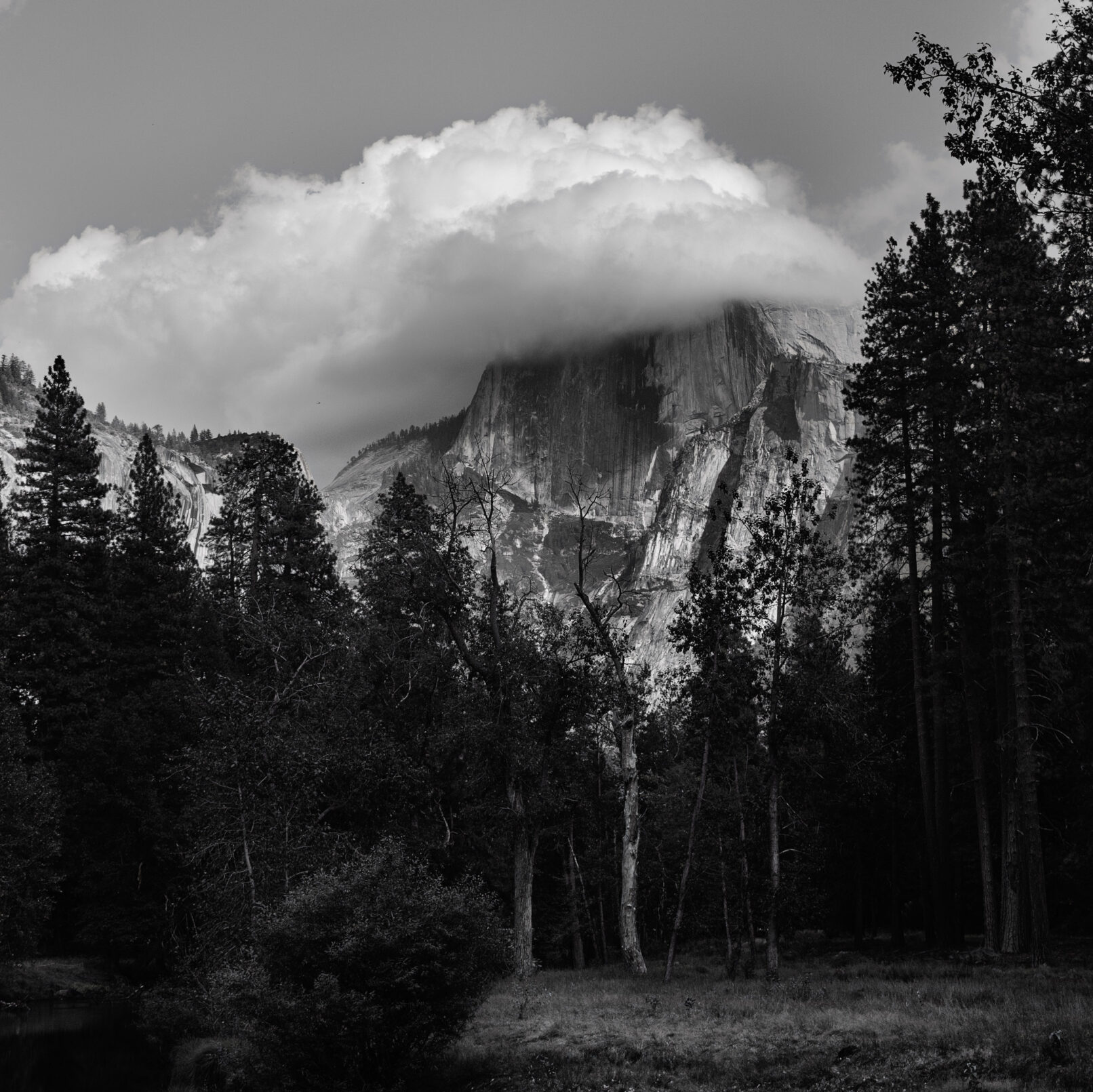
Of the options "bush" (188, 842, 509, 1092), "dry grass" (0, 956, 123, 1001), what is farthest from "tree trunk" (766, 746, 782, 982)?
"dry grass" (0, 956, 123, 1001)

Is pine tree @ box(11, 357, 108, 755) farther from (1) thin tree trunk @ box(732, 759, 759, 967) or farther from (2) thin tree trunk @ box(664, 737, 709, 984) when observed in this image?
(1) thin tree trunk @ box(732, 759, 759, 967)

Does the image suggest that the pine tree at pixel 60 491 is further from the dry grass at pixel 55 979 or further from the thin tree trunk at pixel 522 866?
the thin tree trunk at pixel 522 866

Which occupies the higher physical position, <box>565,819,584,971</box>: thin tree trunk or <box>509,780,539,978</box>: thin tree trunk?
<box>509,780,539,978</box>: thin tree trunk

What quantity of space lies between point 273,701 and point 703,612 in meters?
9.92

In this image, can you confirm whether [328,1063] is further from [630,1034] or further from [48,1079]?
[48,1079]

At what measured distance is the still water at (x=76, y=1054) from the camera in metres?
22.0

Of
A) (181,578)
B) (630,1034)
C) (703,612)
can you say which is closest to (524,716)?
(703,612)

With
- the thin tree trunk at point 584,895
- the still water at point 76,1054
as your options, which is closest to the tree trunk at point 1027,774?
the still water at point 76,1054

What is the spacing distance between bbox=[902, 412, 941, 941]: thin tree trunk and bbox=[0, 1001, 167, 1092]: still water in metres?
18.2

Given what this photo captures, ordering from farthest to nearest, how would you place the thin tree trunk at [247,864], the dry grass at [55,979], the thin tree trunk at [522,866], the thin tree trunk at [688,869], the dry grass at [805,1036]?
1. the dry grass at [55,979]
2. the thin tree trunk at [522,866]
3. the thin tree trunk at [688,869]
4. the thin tree trunk at [247,864]
5. the dry grass at [805,1036]

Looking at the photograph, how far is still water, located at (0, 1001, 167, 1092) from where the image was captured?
72.2ft

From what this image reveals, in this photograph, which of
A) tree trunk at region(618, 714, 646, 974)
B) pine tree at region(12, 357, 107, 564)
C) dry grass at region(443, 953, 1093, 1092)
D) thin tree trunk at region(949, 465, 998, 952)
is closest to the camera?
dry grass at region(443, 953, 1093, 1092)

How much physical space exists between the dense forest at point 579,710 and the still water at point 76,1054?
1.48 m

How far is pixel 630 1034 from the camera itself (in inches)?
646
